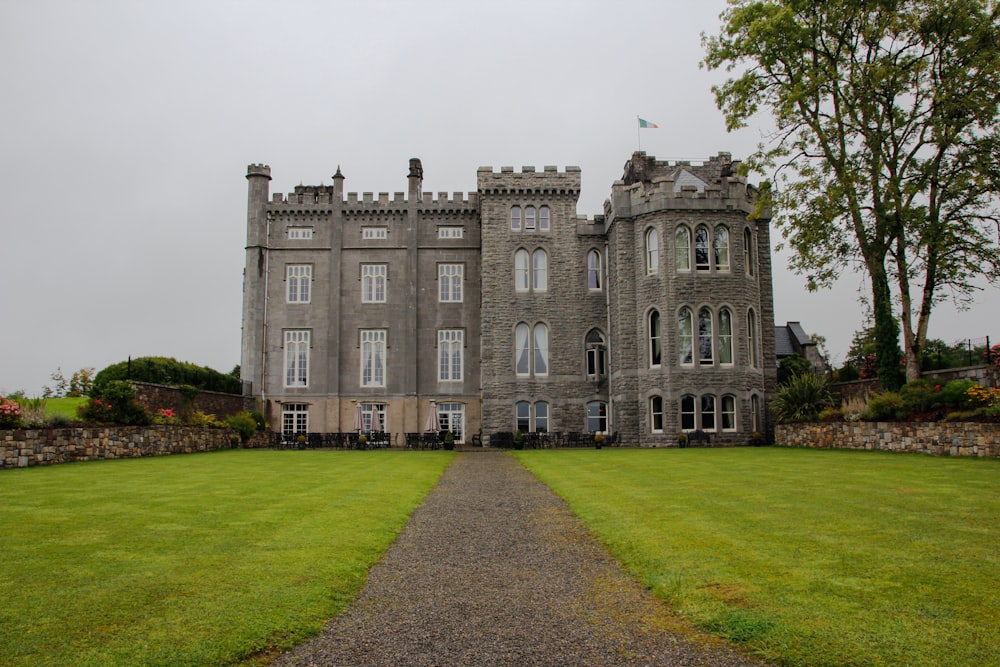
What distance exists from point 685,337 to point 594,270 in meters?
7.14

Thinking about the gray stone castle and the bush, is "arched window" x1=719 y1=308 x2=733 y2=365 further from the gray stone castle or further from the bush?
the bush

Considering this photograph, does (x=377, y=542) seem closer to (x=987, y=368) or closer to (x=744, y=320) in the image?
(x=987, y=368)

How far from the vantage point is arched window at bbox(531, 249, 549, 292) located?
37.3 meters

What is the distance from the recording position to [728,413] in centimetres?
3169

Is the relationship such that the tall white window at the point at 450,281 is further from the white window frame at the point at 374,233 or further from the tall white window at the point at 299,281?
the tall white window at the point at 299,281

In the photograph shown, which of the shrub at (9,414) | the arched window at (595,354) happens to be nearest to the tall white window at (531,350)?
the arched window at (595,354)

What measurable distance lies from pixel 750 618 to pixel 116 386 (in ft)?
74.0

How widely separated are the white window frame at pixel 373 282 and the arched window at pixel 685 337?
1641 cm

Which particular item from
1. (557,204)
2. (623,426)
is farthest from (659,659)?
(557,204)

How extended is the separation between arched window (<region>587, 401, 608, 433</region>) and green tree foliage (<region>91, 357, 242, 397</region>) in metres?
17.8

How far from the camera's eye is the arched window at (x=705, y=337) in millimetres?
31844

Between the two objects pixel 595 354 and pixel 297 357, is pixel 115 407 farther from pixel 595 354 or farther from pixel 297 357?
pixel 595 354

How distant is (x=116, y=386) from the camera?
23.2 metres

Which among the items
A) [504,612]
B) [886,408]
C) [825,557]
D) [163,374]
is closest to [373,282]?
[163,374]
